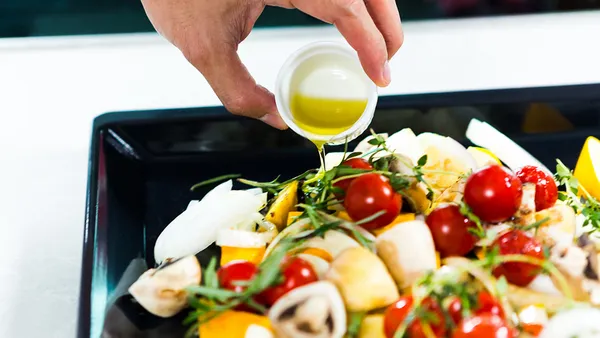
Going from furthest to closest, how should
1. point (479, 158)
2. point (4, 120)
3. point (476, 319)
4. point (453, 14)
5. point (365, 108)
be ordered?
point (453, 14)
point (4, 120)
point (479, 158)
point (365, 108)
point (476, 319)

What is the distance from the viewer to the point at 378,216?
43.4 inches

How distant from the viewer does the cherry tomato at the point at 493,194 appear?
1.08m

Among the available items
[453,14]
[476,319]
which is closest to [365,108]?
[476,319]

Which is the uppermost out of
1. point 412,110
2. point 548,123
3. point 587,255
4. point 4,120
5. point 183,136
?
point 4,120

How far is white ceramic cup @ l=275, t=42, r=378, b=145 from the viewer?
4.36 ft

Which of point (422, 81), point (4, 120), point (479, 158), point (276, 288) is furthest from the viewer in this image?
point (422, 81)

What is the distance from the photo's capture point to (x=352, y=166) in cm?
123

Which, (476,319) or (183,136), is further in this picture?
(183,136)

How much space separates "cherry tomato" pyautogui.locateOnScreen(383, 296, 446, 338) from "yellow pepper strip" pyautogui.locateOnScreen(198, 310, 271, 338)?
0.17 metres

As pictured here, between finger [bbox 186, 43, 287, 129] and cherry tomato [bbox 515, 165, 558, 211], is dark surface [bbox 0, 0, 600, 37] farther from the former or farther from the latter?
cherry tomato [bbox 515, 165, 558, 211]

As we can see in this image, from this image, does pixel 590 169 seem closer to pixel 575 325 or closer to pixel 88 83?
pixel 575 325

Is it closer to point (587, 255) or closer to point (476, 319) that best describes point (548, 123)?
point (587, 255)

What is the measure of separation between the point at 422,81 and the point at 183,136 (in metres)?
0.75

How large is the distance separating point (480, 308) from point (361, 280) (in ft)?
0.56
